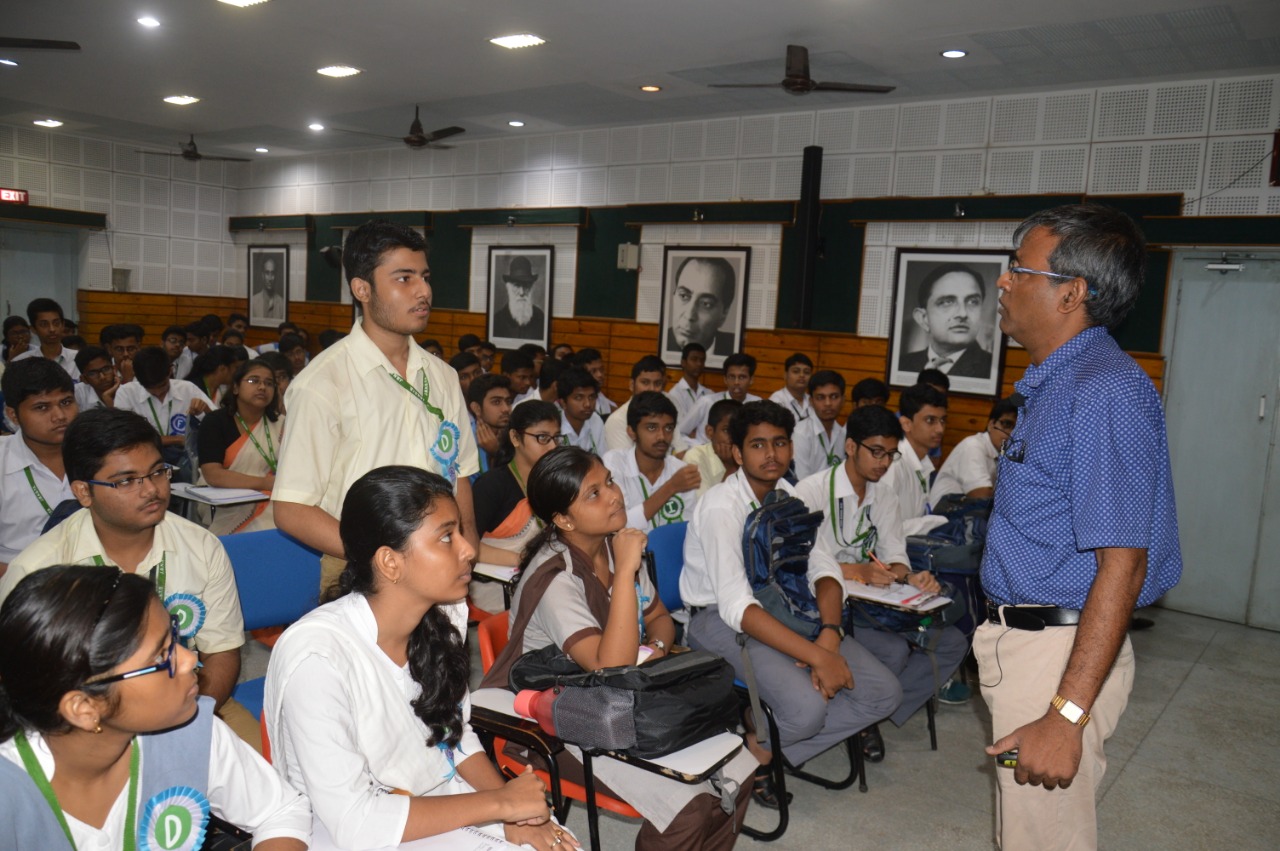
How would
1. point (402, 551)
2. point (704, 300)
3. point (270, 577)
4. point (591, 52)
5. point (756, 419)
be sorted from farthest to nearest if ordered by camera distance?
1. point (704, 300)
2. point (591, 52)
3. point (756, 419)
4. point (270, 577)
5. point (402, 551)

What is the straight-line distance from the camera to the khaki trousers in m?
1.84

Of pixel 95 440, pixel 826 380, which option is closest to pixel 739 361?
pixel 826 380

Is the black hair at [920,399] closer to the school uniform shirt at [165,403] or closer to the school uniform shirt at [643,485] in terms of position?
the school uniform shirt at [643,485]

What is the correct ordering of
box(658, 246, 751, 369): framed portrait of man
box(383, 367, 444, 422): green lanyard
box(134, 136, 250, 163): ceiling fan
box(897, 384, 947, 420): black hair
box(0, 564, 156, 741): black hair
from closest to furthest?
box(0, 564, 156, 741): black hair < box(383, 367, 444, 422): green lanyard < box(897, 384, 947, 420): black hair < box(658, 246, 751, 369): framed portrait of man < box(134, 136, 250, 163): ceiling fan

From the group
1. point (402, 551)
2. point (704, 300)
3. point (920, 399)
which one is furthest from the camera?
point (704, 300)

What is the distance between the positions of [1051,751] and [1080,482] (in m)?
0.50

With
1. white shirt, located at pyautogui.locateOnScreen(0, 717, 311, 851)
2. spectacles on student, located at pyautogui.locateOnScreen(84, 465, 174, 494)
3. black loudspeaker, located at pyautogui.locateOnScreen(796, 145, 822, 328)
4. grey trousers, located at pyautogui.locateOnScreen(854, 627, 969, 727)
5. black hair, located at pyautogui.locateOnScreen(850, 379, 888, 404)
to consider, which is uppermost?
black loudspeaker, located at pyautogui.locateOnScreen(796, 145, 822, 328)

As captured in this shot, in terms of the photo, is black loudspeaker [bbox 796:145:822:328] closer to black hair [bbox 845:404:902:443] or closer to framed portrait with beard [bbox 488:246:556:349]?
framed portrait with beard [bbox 488:246:556:349]

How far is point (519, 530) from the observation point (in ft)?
13.3

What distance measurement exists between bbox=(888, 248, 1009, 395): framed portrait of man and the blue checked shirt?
6.24m

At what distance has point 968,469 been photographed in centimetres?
528

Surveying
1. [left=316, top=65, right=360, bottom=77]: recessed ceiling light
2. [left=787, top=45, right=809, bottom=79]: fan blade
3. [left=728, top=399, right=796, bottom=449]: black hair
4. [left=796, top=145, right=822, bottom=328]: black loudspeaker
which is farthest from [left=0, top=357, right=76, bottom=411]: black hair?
[left=796, top=145, right=822, bottom=328]: black loudspeaker

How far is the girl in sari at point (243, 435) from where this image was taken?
4707 mm

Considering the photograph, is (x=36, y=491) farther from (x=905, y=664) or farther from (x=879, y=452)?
(x=905, y=664)
